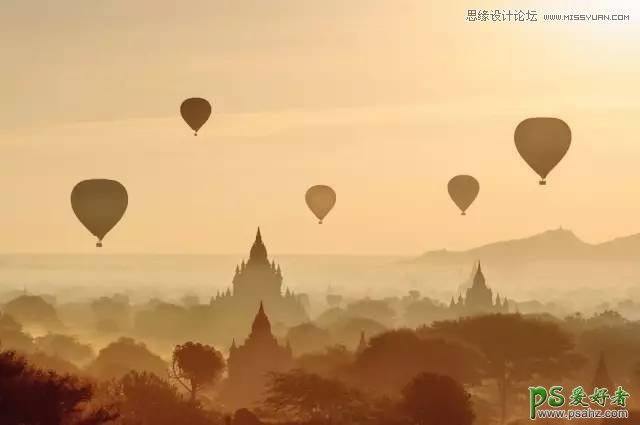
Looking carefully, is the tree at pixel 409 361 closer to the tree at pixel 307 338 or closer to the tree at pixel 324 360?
the tree at pixel 324 360

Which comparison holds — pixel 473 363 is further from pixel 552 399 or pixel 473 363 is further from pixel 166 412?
pixel 166 412

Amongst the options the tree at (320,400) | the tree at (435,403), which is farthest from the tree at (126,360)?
the tree at (435,403)

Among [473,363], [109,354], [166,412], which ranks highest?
[109,354]

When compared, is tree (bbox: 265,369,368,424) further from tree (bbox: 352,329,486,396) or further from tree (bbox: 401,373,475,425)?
tree (bbox: 352,329,486,396)

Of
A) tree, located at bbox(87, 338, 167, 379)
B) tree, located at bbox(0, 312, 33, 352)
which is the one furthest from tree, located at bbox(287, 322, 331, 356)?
tree, located at bbox(0, 312, 33, 352)

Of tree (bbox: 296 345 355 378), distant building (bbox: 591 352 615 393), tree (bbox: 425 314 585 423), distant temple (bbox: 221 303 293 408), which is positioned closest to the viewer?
distant building (bbox: 591 352 615 393)

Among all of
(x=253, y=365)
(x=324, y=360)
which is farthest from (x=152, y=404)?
(x=324, y=360)

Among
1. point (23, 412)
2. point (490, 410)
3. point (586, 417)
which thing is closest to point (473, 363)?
point (490, 410)
